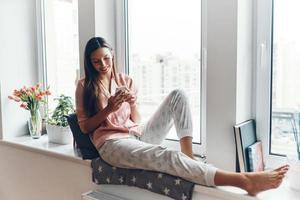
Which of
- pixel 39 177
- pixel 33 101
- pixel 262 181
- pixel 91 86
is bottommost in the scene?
pixel 39 177

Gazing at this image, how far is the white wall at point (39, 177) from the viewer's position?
1.83 meters

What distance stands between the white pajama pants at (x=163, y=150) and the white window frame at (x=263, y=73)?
353 millimetres

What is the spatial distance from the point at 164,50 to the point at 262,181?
0.96 metres

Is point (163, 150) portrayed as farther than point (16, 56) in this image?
No

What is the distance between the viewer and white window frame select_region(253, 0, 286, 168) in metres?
→ 1.50

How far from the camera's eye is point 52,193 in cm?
197

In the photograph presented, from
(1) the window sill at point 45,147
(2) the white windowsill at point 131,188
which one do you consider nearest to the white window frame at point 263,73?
(2) the white windowsill at point 131,188

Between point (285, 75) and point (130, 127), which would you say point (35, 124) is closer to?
point (130, 127)

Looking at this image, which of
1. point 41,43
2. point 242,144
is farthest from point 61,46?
point 242,144

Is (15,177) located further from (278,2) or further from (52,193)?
(278,2)

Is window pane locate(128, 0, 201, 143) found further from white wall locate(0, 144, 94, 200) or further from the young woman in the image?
white wall locate(0, 144, 94, 200)

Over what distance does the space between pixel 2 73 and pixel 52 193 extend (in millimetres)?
957

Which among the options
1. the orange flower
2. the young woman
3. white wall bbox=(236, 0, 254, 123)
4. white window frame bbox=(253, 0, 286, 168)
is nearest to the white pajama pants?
the young woman

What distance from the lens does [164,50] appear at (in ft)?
6.15
